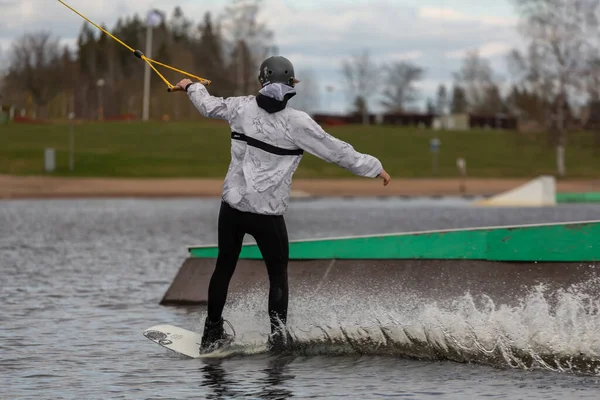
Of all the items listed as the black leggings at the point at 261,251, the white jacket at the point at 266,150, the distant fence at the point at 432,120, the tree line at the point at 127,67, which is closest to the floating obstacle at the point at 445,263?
the black leggings at the point at 261,251

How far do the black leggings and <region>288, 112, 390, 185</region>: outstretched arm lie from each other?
52 centimetres

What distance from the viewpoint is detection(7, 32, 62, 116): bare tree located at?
114 metres

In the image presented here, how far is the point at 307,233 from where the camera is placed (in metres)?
25.8

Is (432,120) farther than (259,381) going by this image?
Yes

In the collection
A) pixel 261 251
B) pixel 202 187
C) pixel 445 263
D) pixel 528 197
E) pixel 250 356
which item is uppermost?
pixel 261 251

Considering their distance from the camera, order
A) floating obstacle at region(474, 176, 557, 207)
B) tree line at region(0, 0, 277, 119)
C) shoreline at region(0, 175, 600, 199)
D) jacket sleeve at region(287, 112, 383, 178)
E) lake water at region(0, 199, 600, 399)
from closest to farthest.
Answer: lake water at region(0, 199, 600, 399) < jacket sleeve at region(287, 112, 383, 178) < floating obstacle at region(474, 176, 557, 207) < shoreline at region(0, 175, 600, 199) < tree line at region(0, 0, 277, 119)

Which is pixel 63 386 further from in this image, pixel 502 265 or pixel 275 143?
pixel 502 265

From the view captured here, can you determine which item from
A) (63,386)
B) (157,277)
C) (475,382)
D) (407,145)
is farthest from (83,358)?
(407,145)

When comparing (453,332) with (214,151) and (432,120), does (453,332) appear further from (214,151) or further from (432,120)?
(432,120)

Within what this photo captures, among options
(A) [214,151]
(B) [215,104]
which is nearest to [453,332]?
(B) [215,104]

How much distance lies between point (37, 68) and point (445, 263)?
110 m

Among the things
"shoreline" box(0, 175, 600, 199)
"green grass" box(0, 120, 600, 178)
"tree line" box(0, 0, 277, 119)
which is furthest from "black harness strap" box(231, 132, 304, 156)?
"tree line" box(0, 0, 277, 119)

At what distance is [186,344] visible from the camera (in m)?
9.11

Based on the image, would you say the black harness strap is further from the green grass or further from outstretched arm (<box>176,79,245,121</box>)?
the green grass
